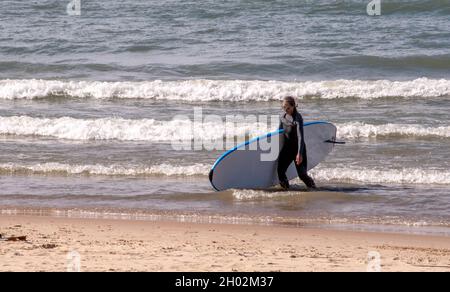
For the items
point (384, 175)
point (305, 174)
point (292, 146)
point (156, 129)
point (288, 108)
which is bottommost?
point (384, 175)

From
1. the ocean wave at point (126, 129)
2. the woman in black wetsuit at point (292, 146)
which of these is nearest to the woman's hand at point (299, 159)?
the woman in black wetsuit at point (292, 146)

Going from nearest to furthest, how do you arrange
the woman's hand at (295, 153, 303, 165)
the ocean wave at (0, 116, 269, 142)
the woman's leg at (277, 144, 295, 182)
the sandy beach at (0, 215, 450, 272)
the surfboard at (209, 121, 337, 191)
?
the sandy beach at (0, 215, 450, 272) < the woman's hand at (295, 153, 303, 165) < the surfboard at (209, 121, 337, 191) < the woman's leg at (277, 144, 295, 182) < the ocean wave at (0, 116, 269, 142)

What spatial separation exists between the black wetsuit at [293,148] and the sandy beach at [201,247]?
1.74m

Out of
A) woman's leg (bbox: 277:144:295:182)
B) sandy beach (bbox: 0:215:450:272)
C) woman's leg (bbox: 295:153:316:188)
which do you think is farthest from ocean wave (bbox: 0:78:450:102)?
sandy beach (bbox: 0:215:450:272)

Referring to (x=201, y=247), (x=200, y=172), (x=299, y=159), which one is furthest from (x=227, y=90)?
(x=201, y=247)

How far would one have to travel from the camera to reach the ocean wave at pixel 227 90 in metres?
17.0

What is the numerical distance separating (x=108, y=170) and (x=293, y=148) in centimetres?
265

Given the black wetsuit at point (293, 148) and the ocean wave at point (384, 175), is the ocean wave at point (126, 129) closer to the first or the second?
the ocean wave at point (384, 175)

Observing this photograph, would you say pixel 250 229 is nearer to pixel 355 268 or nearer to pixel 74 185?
pixel 355 268

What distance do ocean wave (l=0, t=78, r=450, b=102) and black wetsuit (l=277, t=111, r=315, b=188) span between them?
674cm

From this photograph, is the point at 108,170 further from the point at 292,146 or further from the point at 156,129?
the point at 292,146

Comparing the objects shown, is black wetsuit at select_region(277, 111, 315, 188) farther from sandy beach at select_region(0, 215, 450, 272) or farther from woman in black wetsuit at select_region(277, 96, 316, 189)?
sandy beach at select_region(0, 215, 450, 272)

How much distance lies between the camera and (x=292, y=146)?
10367mm

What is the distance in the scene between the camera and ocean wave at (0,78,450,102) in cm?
1703
